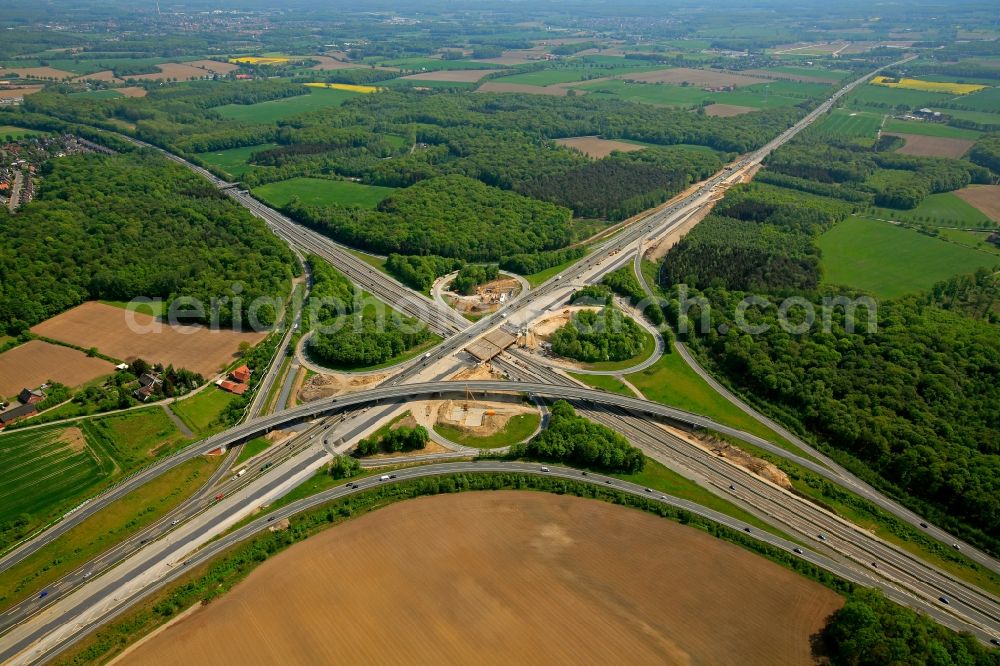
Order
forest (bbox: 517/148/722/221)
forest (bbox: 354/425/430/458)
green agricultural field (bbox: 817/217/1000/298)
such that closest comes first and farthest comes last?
1. forest (bbox: 354/425/430/458)
2. green agricultural field (bbox: 817/217/1000/298)
3. forest (bbox: 517/148/722/221)

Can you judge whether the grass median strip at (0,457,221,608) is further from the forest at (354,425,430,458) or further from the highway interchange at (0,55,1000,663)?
the forest at (354,425,430,458)

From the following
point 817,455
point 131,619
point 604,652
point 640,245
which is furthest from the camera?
point 640,245

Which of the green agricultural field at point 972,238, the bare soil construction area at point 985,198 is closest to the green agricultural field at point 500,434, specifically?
the green agricultural field at point 972,238

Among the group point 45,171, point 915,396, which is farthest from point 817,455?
point 45,171

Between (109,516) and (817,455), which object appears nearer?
(109,516)

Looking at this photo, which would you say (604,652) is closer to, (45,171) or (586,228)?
(586,228)

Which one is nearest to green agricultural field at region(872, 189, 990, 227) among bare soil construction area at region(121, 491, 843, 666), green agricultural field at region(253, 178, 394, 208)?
bare soil construction area at region(121, 491, 843, 666)

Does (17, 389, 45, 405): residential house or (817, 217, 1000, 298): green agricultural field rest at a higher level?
(817, 217, 1000, 298): green agricultural field
